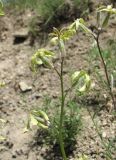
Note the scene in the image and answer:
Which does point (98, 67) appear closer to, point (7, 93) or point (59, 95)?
point (59, 95)

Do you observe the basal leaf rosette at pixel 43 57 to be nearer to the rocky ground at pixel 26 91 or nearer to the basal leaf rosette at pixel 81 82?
the basal leaf rosette at pixel 81 82

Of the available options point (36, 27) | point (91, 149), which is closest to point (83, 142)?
point (91, 149)

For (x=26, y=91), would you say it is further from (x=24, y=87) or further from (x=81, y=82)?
(x=81, y=82)

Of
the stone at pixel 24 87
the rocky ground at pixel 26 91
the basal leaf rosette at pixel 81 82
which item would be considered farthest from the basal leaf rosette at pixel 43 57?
the stone at pixel 24 87

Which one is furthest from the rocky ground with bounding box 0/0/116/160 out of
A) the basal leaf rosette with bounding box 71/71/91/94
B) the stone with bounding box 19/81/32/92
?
the basal leaf rosette with bounding box 71/71/91/94

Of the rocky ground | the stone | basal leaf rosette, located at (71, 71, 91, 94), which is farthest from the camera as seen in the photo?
the stone

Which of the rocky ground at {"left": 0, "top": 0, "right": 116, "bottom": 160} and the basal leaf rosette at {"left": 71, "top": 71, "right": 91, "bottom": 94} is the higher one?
the basal leaf rosette at {"left": 71, "top": 71, "right": 91, "bottom": 94}

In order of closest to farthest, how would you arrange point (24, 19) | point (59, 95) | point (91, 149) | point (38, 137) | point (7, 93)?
point (91, 149) → point (38, 137) → point (59, 95) → point (7, 93) → point (24, 19)

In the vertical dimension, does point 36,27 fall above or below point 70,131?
above

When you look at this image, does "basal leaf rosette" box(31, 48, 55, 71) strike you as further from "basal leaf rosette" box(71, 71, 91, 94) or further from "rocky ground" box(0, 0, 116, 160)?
"rocky ground" box(0, 0, 116, 160)
